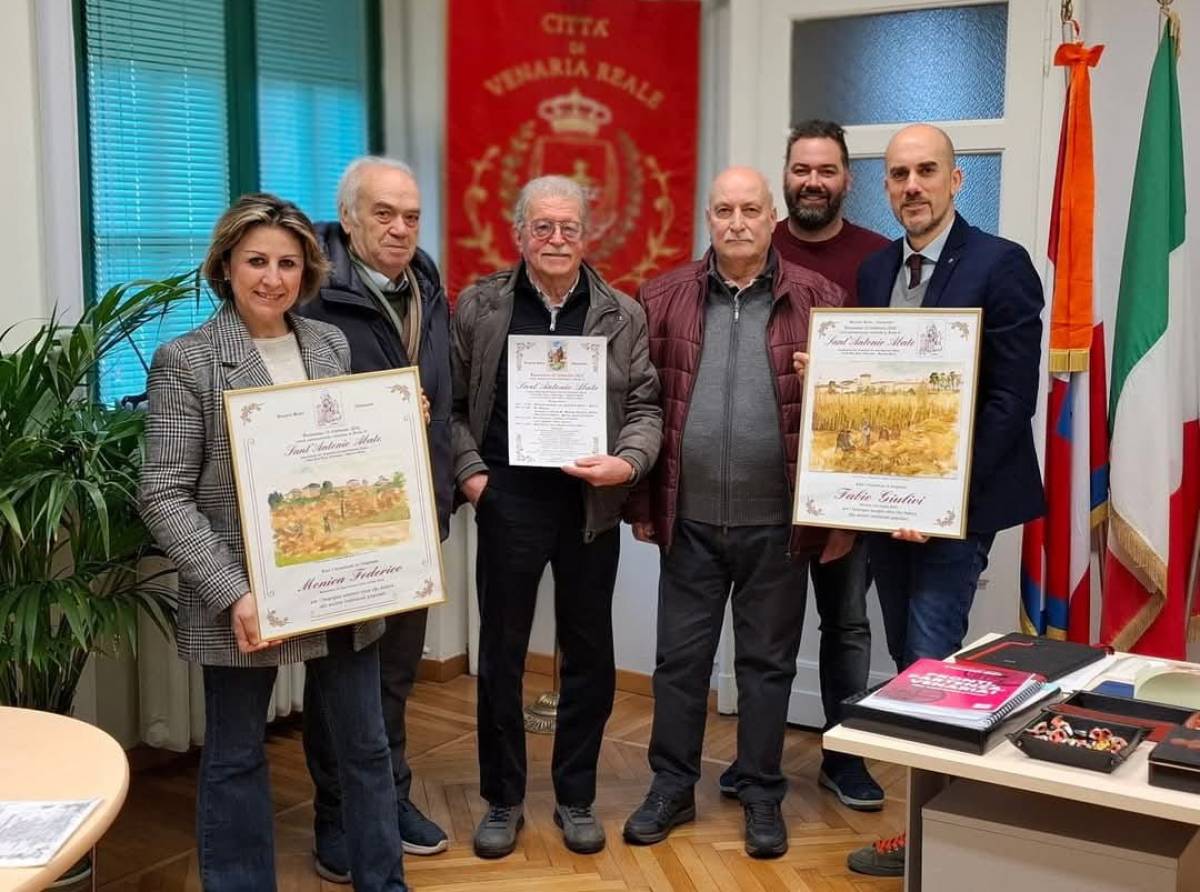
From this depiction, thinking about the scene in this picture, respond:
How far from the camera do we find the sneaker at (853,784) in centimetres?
329

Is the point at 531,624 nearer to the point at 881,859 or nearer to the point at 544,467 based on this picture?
the point at 544,467

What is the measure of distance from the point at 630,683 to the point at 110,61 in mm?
2386

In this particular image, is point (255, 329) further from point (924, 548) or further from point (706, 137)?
point (706, 137)

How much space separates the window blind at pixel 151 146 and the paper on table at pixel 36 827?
190cm

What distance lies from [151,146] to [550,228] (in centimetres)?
134

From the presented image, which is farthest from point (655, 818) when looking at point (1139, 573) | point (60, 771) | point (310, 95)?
point (310, 95)

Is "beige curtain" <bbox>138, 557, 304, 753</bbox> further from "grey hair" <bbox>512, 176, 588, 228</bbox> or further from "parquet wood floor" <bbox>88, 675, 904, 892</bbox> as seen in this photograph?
"grey hair" <bbox>512, 176, 588, 228</bbox>

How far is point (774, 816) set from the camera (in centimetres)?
304

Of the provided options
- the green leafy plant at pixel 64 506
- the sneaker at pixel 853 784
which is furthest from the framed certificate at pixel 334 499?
the sneaker at pixel 853 784

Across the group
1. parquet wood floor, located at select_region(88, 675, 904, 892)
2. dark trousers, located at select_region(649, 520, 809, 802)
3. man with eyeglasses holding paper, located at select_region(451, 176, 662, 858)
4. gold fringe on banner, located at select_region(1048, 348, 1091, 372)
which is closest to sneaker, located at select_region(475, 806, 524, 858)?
parquet wood floor, located at select_region(88, 675, 904, 892)

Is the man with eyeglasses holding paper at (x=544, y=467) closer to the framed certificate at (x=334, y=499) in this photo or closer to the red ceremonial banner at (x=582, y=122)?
the framed certificate at (x=334, y=499)

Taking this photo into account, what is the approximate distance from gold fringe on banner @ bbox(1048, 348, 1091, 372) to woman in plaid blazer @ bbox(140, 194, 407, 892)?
177 cm

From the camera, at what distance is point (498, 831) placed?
9.94ft

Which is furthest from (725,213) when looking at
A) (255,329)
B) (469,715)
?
(469,715)
